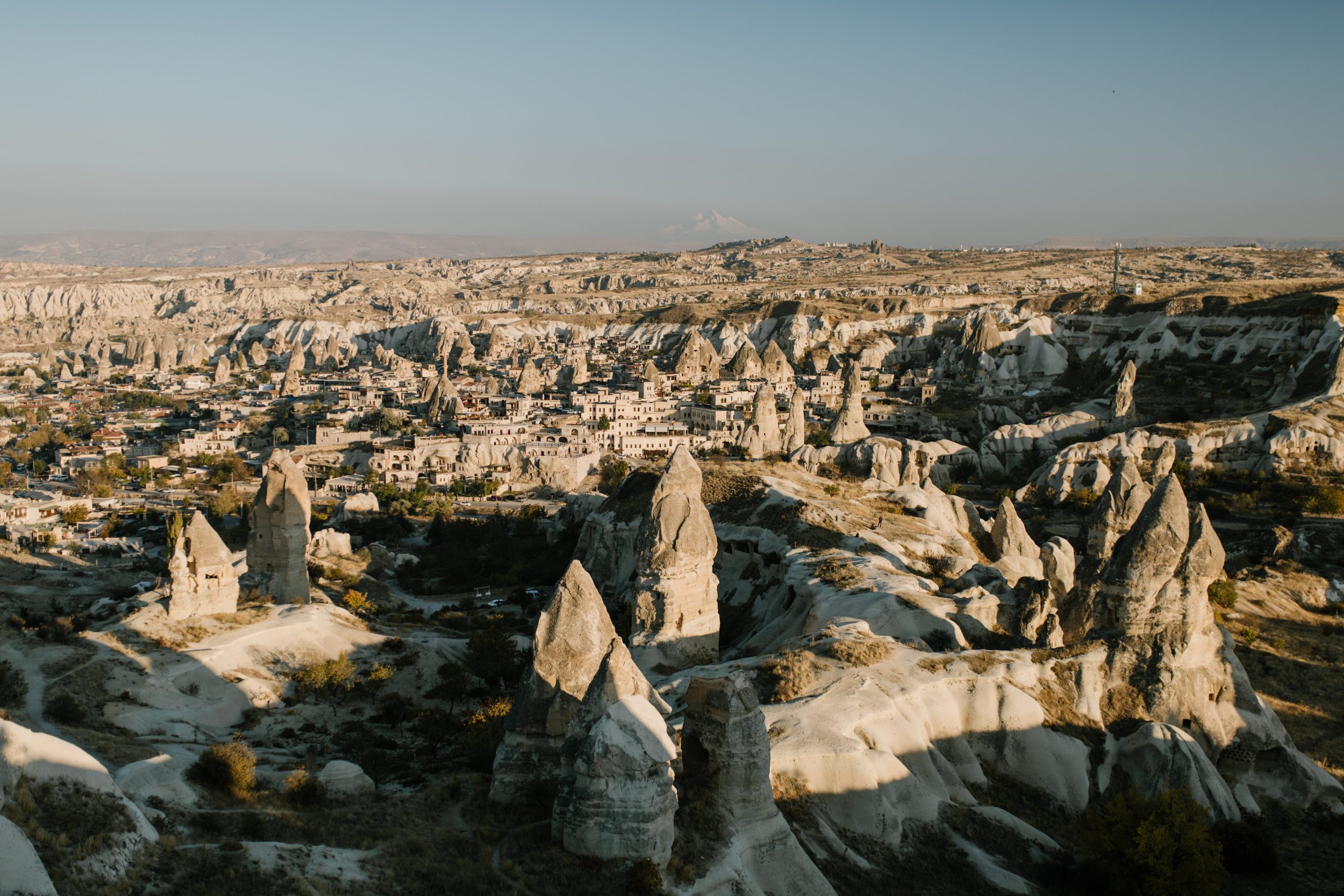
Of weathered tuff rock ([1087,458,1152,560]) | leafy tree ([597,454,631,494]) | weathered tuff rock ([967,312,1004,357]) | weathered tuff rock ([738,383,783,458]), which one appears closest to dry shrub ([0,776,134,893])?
weathered tuff rock ([1087,458,1152,560])

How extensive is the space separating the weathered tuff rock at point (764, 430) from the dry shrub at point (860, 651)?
3655 centimetres

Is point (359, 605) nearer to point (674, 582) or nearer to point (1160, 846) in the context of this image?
point (674, 582)

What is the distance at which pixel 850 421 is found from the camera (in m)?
56.2

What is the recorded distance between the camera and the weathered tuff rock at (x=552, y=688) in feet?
45.9

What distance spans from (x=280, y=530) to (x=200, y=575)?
296 centimetres

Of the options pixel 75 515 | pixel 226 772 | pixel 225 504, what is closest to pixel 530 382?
pixel 225 504

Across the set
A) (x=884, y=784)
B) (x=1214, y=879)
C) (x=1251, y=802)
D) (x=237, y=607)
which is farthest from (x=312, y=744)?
(x=1251, y=802)

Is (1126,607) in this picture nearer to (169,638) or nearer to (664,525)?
(664,525)

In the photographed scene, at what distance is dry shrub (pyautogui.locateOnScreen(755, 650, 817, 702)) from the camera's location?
671 inches

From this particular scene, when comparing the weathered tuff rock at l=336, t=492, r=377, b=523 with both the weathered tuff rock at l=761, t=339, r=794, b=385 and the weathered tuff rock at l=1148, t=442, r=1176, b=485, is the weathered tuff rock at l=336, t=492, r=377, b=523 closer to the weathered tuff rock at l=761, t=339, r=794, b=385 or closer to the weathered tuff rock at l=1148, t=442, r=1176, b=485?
the weathered tuff rock at l=1148, t=442, r=1176, b=485

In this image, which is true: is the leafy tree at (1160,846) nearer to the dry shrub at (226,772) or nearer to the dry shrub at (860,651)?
the dry shrub at (860,651)

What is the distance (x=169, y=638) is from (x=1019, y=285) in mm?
127032

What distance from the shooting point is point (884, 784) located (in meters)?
15.4

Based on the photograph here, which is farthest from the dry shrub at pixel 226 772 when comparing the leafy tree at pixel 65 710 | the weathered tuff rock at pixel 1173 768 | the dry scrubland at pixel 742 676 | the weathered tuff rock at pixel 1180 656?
the weathered tuff rock at pixel 1180 656
